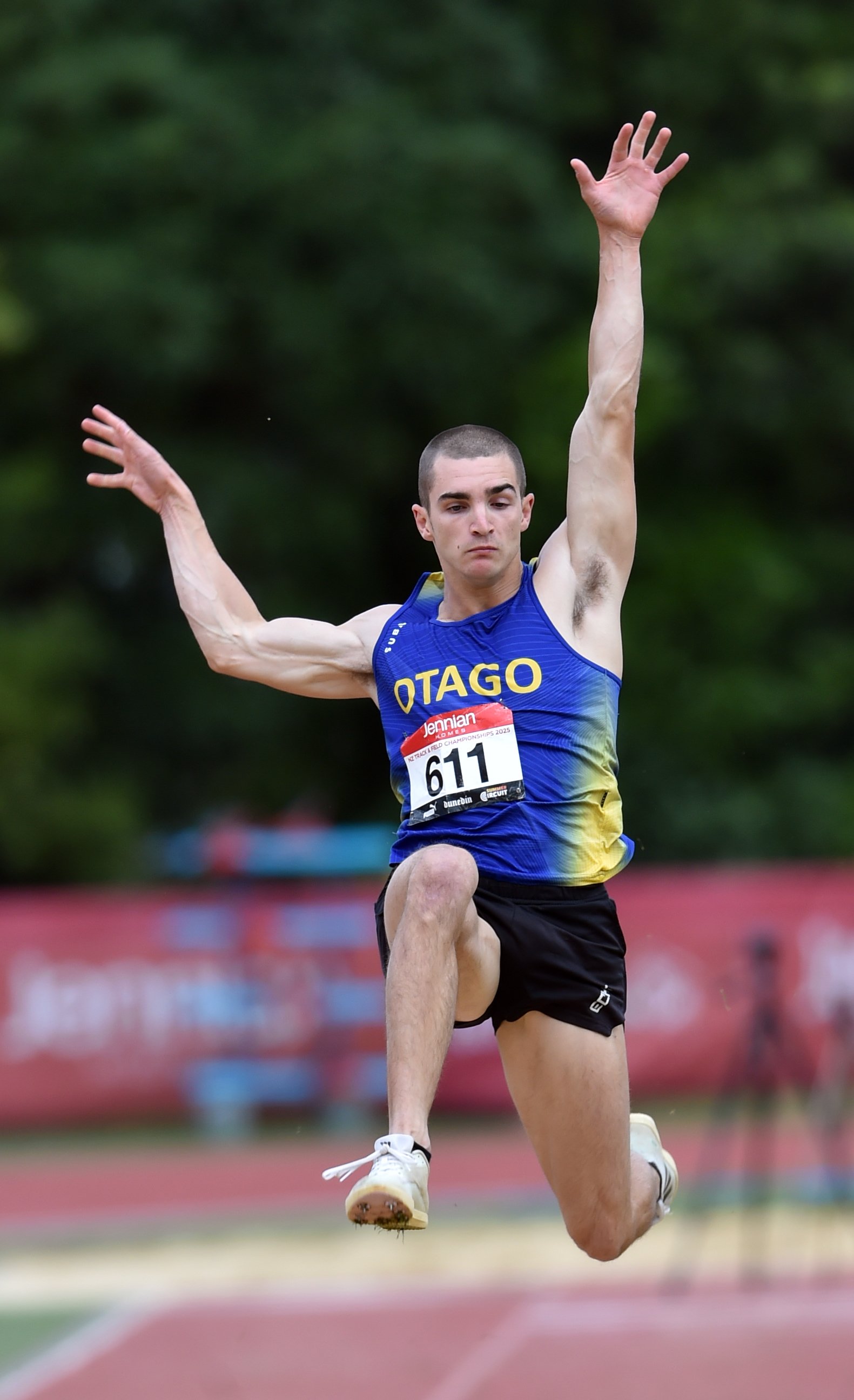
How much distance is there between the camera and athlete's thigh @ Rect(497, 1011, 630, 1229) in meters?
5.33

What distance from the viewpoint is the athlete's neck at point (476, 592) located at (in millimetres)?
5422

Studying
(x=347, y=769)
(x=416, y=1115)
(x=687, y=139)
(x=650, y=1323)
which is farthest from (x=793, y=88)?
(x=416, y=1115)

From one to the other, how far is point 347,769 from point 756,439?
19.8ft

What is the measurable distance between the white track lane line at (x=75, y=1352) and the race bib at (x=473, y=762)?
649 cm

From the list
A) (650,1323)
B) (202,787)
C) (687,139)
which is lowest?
(650,1323)

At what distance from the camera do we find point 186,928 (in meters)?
16.4

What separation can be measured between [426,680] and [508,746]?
12.6 inches

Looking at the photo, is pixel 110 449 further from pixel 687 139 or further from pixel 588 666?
pixel 687 139

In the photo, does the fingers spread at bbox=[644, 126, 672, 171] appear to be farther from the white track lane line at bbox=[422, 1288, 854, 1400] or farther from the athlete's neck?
the white track lane line at bbox=[422, 1288, 854, 1400]

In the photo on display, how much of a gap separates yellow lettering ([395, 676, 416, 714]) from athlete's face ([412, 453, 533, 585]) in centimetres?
34

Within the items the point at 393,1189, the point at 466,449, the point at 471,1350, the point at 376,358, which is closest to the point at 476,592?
the point at 466,449

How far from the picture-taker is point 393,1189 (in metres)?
4.51

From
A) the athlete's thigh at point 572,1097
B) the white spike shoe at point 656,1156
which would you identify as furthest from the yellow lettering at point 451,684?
the white spike shoe at point 656,1156

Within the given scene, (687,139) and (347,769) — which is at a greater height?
(687,139)
